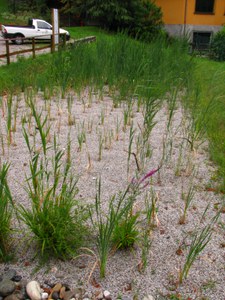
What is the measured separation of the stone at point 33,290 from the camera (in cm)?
195

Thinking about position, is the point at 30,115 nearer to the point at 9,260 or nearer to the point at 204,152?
the point at 204,152

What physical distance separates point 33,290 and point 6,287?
0.45ft

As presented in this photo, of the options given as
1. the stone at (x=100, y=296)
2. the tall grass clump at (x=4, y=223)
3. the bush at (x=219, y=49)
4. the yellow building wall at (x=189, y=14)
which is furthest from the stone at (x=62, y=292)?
the yellow building wall at (x=189, y=14)

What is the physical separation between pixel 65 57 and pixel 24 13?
68.1ft

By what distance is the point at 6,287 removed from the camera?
1.98m

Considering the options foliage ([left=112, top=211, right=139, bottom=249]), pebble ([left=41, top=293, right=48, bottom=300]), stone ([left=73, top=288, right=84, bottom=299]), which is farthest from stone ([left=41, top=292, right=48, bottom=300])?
foliage ([left=112, top=211, right=139, bottom=249])

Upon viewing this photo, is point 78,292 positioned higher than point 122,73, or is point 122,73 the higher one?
point 122,73

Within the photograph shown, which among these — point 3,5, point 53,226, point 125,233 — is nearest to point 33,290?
point 53,226

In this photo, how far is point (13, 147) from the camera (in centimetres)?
372

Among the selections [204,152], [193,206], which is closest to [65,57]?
[204,152]

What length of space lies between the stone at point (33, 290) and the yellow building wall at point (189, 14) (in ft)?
77.8

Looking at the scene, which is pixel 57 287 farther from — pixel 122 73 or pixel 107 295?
pixel 122 73

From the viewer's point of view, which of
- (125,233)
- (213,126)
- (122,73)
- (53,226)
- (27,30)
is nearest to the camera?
(53,226)

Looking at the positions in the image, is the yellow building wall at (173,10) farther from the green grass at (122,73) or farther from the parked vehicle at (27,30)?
the green grass at (122,73)
